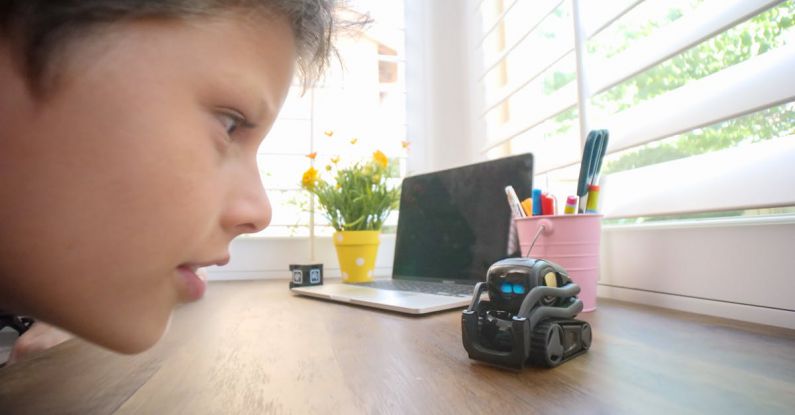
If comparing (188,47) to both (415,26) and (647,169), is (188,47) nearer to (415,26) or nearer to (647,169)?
(647,169)

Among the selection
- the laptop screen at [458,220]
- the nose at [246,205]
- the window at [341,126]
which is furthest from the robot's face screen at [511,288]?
the window at [341,126]

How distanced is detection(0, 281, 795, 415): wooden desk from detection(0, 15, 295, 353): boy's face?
11 centimetres

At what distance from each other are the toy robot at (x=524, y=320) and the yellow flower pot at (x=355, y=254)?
0.62 m

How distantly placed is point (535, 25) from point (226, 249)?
804 mm

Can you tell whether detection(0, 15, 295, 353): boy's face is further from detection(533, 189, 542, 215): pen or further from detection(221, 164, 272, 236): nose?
detection(533, 189, 542, 215): pen

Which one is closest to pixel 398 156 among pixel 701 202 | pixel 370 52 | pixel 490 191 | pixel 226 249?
pixel 370 52

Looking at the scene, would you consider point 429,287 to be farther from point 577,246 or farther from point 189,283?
point 189,283

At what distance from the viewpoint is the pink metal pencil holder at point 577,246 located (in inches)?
23.1

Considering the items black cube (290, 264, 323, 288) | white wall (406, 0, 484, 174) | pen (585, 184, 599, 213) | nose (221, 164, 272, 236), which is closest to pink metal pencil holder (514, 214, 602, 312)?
pen (585, 184, 599, 213)

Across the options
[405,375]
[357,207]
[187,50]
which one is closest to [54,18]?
[187,50]

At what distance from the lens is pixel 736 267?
1.63ft

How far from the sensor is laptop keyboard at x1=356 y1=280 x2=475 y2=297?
2.41ft

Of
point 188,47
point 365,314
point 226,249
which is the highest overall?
point 188,47

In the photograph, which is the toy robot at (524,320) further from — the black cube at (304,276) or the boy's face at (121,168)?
the black cube at (304,276)
